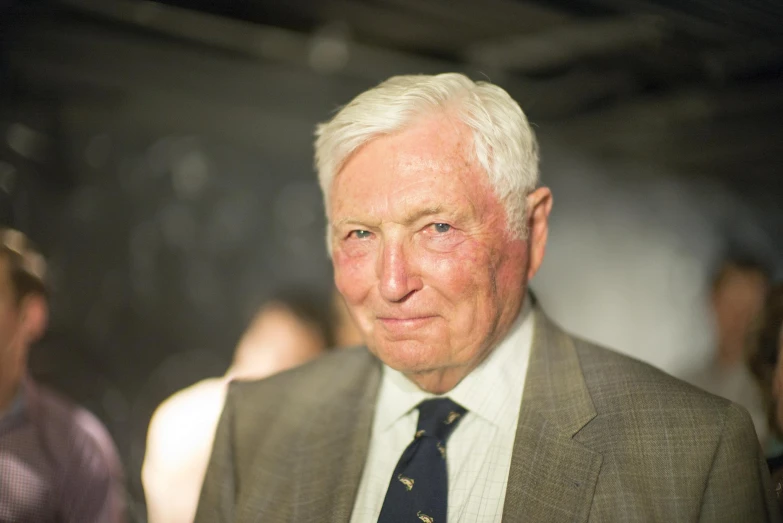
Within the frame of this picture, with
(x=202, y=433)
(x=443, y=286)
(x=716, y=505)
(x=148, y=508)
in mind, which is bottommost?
(x=148, y=508)

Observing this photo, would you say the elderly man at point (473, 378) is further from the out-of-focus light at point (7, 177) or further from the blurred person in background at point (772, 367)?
the out-of-focus light at point (7, 177)

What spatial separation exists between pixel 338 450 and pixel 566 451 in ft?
1.60

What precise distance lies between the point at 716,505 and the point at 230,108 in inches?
62.4

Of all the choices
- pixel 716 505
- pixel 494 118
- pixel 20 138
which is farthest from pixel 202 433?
pixel 716 505

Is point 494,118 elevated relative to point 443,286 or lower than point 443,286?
elevated

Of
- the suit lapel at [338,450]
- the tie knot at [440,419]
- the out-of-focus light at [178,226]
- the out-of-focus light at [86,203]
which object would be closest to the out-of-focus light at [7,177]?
the out-of-focus light at [86,203]

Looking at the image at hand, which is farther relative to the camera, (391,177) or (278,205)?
(278,205)

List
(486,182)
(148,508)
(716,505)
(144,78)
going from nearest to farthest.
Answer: (716,505), (486,182), (148,508), (144,78)

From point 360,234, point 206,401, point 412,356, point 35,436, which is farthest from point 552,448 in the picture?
point 35,436

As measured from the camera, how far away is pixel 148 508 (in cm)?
169

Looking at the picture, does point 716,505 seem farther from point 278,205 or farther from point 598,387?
point 278,205

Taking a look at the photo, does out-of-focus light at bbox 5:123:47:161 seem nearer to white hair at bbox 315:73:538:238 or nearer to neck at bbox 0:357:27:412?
neck at bbox 0:357:27:412

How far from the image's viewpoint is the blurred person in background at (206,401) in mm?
1697

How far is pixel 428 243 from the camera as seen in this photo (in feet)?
4.17
